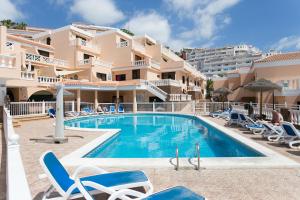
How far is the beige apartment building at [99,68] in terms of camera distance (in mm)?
25578

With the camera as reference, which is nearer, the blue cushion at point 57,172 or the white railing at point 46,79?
the blue cushion at point 57,172

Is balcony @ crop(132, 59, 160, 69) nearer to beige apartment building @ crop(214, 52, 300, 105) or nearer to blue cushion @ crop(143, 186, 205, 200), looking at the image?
beige apartment building @ crop(214, 52, 300, 105)

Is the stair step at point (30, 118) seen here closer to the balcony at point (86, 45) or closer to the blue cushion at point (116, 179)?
the balcony at point (86, 45)

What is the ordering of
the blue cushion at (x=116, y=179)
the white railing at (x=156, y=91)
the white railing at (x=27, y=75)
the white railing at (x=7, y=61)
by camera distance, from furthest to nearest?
1. the white railing at (x=156, y=91)
2. the white railing at (x=27, y=75)
3. the white railing at (x=7, y=61)
4. the blue cushion at (x=116, y=179)

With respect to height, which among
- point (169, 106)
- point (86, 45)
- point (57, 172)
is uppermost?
point (86, 45)

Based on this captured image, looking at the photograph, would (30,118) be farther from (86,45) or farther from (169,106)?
(86,45)

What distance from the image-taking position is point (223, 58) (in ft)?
420

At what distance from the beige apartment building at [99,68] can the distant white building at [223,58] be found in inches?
2814

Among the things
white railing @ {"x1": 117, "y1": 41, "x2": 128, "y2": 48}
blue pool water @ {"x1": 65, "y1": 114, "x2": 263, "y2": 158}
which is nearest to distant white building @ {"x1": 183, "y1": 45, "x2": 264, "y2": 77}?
white railing @ {"x1": 117, "y1": 41, "x2": 128, "y2": 48}

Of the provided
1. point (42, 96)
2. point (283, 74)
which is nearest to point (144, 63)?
point (42, 96)

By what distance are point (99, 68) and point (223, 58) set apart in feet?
365

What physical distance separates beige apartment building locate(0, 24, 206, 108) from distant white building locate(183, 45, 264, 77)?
7148 cm

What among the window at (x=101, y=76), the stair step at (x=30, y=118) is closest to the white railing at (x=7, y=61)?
the stair step at (x=30, y=118)

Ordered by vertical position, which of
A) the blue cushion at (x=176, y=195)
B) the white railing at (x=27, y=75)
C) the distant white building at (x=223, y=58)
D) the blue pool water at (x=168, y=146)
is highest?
the distant white building at (x=223, y=58)
